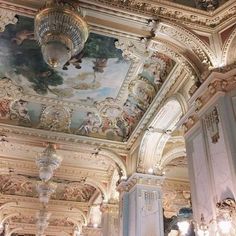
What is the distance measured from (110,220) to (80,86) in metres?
5.89

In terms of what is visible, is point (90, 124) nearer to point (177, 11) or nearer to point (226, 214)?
point (177, 11)

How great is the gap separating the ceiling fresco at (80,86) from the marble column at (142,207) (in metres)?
1.69

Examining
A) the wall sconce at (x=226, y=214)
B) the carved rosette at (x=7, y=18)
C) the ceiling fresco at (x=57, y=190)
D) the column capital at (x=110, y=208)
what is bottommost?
the wall sconce at (x=226, y=214)

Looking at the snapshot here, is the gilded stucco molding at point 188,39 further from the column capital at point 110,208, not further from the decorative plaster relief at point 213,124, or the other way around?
the column capital at point 110,208

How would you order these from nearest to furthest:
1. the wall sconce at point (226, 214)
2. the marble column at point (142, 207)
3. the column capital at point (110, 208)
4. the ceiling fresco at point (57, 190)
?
the wall sconce at point (226, 214) → the marble column at point (142, 207) → the column capital at point (110, 208) → the ceiling fresco at point (57, 190)

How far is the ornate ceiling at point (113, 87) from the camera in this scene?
707 cm

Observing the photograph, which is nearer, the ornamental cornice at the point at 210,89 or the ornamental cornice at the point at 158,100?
the ornamental cornice at the point at 210,89

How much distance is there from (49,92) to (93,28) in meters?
3.71

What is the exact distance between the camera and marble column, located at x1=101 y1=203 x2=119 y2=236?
13.4 metres

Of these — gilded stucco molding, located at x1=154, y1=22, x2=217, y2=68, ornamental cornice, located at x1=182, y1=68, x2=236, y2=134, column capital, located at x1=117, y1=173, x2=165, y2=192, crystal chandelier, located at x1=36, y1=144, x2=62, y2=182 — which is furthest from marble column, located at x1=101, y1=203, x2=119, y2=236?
gilded stucco molding, located at x1=154, y1=22, x2=217, y2=68

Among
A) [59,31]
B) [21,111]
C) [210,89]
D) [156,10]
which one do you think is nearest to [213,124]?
[210,89]

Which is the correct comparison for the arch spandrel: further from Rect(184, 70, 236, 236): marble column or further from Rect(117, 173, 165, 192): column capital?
Rect(184, 70, 236, 236): marble column

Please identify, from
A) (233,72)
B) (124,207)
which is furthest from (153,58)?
(124,207)

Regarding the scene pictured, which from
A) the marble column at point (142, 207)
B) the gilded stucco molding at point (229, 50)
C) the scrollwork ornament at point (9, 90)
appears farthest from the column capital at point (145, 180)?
the gilded stucco molding at point (229, 50)
